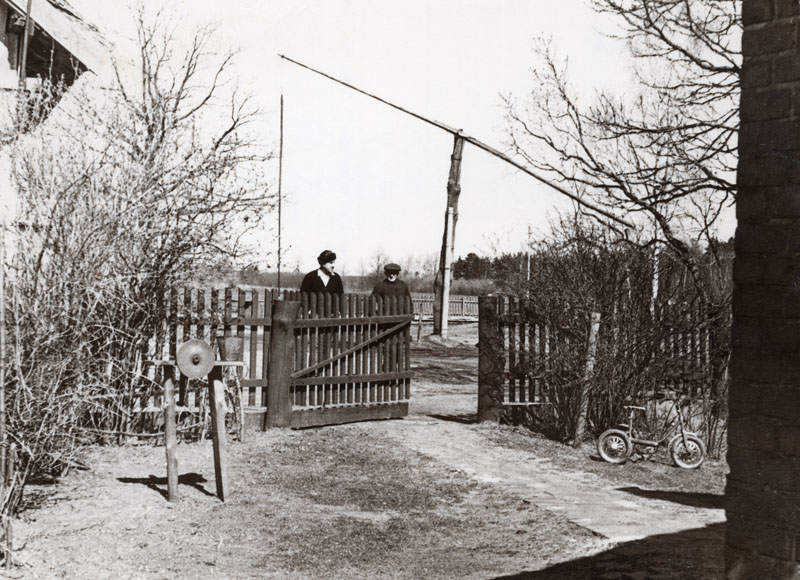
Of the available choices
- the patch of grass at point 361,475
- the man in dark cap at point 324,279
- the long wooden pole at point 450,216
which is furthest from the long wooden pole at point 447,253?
the patch of grass at point 361,475

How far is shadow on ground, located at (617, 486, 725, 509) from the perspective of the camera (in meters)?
7.45

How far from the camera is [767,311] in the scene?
13.2 ft

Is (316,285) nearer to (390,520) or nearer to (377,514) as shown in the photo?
(377,514)

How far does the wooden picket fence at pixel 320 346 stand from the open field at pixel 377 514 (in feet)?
1.87

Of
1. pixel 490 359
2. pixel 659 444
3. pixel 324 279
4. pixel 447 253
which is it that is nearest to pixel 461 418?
pixel 490 359

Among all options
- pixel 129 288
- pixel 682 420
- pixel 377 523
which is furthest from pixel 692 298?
pixel 129 288

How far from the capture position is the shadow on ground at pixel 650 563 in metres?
5.28

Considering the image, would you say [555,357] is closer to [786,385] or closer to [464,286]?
[786,385]

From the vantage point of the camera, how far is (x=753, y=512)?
4.07 metres

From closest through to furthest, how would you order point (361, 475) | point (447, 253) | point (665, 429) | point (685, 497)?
1. point (685, 497)
2. point (361, 475)
3. point (665, 429)
4. point (447, 253)

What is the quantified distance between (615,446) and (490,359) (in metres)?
1.95

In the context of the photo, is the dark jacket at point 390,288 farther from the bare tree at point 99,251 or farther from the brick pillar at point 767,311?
the brick pillar at point 767,311

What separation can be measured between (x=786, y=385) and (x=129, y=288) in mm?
6500

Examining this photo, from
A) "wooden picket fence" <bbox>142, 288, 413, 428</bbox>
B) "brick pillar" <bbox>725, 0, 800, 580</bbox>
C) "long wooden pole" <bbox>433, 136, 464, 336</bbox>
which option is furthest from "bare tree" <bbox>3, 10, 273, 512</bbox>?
"long wooden pole" <bbox>433, 136, 464, 336</bbox>
